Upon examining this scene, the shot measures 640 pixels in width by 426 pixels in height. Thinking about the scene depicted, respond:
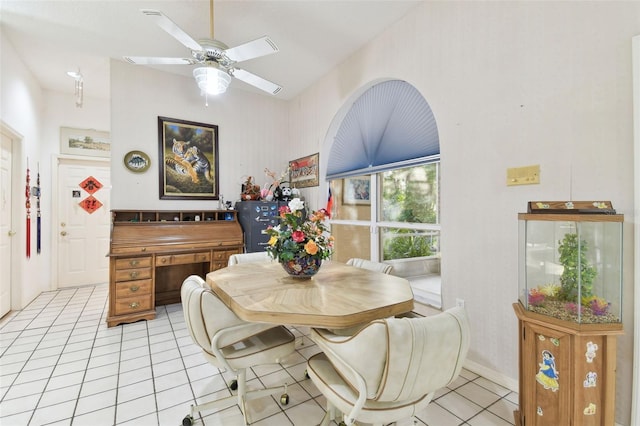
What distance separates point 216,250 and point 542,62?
368cm

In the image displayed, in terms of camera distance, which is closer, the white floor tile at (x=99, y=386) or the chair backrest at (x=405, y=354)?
the chair backrest at (x=405, y=354)

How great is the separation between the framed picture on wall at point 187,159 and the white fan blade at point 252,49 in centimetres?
214

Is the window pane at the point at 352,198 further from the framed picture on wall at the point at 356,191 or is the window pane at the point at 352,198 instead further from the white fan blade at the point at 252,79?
the white fan blade at the point at 252,79

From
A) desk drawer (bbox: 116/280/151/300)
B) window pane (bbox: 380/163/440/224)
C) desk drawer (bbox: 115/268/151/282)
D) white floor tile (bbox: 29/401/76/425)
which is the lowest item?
white floor tile (bbox: 29/401/76/425)

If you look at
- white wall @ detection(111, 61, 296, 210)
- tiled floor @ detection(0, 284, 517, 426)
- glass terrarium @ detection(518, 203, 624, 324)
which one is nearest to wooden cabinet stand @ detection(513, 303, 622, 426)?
glass terrarium @ detection(518, 203, 624, 324)

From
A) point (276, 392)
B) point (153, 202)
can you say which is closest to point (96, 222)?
point (153, 202)

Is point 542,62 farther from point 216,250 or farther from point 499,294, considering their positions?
point 216,250

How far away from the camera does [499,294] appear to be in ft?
6.79

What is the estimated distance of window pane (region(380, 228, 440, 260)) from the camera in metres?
2.92

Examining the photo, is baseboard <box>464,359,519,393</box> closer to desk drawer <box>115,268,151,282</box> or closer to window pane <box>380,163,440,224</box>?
window pane <box>380,163,440,224</box>

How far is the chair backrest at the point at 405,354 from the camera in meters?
1.04

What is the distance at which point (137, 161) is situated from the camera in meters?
3.67

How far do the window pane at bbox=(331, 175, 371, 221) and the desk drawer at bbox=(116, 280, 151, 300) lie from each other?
2561mm

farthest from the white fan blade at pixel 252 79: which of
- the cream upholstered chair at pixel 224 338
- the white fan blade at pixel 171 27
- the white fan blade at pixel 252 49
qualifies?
the cream upholstered chair at pixel 224 338
